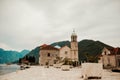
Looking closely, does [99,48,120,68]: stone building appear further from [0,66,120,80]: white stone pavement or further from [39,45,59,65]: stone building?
[39,45,59,65]: stone building

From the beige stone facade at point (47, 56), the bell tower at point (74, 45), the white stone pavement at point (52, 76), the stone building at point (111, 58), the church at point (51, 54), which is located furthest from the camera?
the beige stone facade at point (47, 56)

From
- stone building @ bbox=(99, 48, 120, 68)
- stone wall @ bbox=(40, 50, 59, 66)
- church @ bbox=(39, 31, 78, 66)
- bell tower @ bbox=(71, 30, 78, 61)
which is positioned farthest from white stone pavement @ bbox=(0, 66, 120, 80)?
stone wall @ bbox=(40, 50, 59, 66)

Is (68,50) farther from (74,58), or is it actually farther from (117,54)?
(117,54)

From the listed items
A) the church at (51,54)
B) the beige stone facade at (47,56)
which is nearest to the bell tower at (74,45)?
the church at (51,54)

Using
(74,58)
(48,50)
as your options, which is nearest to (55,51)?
(48,50)

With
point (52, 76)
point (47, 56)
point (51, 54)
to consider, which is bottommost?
point (52, 76)

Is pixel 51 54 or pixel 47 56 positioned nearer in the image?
pixel 47 56

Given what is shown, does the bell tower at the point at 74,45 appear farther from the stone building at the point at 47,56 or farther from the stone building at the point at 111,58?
the stone building at the point at 111,58

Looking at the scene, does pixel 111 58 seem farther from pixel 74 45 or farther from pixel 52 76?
pixel 74 45

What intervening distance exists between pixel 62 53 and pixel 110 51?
23877 millimetres

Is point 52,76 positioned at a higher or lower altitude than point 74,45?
lower

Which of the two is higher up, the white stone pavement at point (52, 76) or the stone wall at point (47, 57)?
the stone wall at point (47, 57)

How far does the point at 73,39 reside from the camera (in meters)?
51.8

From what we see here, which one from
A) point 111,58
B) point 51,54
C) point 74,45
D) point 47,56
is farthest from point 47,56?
point 111,58
